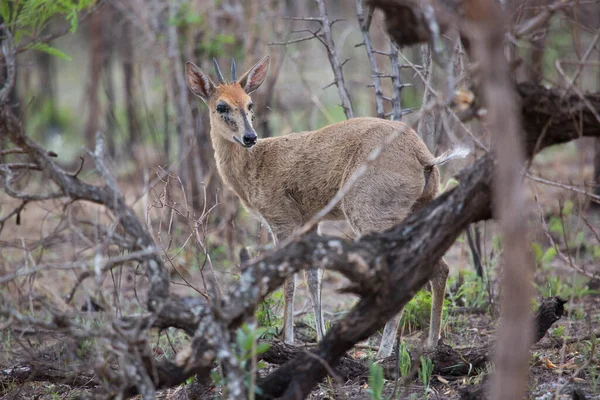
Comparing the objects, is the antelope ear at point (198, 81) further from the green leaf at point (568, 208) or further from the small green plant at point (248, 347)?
the green leaf at point (568, 208)

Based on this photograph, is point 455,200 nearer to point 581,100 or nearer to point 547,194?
point 581,100

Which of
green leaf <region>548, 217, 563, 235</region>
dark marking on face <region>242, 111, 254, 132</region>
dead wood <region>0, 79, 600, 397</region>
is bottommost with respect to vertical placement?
green leaf <region>548, 217, 563, 235</region>

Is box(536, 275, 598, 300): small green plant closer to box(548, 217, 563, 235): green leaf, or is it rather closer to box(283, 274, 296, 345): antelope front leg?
box(548, 217, 563, 235): green leaf

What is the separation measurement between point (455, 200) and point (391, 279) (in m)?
0.53

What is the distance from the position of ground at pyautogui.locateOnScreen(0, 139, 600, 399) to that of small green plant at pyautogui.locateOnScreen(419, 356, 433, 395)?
0.12 feet

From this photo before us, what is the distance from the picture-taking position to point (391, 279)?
3.57 metres

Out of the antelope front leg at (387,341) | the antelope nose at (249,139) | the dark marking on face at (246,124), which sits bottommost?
the antelope front leg at (387,341)

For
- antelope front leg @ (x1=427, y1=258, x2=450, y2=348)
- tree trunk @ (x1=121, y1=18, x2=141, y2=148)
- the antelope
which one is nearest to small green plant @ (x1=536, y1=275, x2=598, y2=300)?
antelope front leg @ (x1=427, y1=258, x2=450, y2=348)

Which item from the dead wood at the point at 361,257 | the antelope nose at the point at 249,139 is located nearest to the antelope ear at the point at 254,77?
the antelope nose at the point at 249,139

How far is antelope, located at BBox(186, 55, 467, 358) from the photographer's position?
18.1 ft

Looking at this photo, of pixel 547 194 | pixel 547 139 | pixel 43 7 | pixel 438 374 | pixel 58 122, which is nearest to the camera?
pixel 547 139

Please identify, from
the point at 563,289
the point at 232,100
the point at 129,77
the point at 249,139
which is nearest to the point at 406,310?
the point at 563,289

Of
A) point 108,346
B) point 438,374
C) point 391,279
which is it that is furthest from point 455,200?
point 108,346

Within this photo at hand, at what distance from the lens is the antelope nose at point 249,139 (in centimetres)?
623
